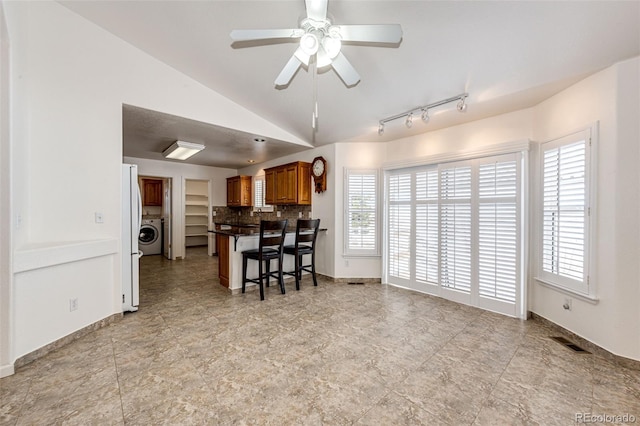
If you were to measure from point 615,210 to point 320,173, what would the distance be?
366cm

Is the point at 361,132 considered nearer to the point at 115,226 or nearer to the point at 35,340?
the point at 115,226

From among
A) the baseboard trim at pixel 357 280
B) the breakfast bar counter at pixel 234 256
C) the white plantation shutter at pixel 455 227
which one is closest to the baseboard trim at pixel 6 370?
the breakfast bar counter at pixel 234 256

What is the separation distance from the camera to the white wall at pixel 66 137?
2279mm

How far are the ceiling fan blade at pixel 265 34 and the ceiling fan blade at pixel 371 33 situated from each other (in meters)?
0.30

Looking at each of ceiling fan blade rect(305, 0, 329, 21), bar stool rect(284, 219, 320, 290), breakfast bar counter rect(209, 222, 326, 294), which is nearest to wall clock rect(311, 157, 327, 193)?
bar stool rect(284, 219, 320, 290)

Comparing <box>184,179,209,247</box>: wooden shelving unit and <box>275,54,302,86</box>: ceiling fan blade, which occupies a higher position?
<box>275,54,302,86</box>: ceiling fan blade

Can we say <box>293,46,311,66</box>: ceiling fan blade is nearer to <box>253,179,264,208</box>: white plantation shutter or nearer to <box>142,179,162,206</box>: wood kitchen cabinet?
<box>253,179,264,208</box>: white plantation shutter

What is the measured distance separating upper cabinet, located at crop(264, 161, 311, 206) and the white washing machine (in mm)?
3741

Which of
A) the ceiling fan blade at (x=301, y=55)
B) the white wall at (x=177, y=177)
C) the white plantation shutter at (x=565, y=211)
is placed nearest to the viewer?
the ceiling fan blade at (x=301, y=55)

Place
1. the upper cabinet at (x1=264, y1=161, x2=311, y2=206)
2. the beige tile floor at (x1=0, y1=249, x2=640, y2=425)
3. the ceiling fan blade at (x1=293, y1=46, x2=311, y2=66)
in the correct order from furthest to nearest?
the upper cabinet at (x1=264, y1=161, x2=311, y2=206), the ceiling fan blade at (x1=293, y1=46, x2=311, y2=66), the beige tile floor at (x1=0, y1=249, x2=640, y2=425)

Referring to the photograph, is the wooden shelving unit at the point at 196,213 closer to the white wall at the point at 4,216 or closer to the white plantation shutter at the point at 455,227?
the white wall at the point at 4,216

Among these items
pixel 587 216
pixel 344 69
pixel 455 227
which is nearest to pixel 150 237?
pixel 344 69

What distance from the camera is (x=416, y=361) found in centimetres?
221

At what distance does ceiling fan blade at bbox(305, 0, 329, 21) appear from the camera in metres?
1.65
